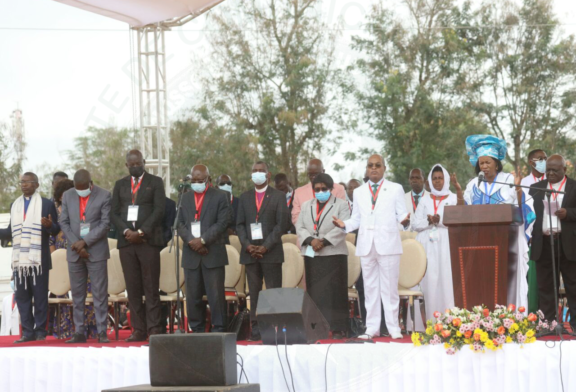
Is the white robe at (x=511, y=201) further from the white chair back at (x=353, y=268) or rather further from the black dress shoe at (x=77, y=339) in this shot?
the black dress shoe at (x=77, y=339)

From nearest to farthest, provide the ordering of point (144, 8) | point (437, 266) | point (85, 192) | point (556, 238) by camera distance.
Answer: point (556, 238) < point (85, 192) < point (437, 266) < point (144, 8)

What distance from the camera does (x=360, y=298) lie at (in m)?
7.95

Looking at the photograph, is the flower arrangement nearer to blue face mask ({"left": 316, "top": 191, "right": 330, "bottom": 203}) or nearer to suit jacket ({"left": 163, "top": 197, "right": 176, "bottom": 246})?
blue face mask ({"left": 316, "top": 191, "right": 330, "bottom": 203})

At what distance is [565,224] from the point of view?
638 centimetres

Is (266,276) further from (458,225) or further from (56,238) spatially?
(56,238)

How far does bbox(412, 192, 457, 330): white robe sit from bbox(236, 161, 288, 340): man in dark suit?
156 centimetres

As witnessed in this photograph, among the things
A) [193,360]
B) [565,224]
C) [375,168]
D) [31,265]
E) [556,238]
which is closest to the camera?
[193,360]

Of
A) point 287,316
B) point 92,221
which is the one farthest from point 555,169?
point 92,221

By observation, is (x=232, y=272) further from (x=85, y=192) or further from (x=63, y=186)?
(x=63, y=186)

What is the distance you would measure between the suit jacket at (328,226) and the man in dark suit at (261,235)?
A: 0.19 meters

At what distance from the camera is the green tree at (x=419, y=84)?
792 inches

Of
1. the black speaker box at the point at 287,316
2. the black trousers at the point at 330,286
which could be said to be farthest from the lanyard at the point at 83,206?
the black speaker box at the point at 287,316

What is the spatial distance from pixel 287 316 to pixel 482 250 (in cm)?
161

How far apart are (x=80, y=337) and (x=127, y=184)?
5.26 feet
